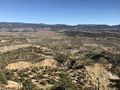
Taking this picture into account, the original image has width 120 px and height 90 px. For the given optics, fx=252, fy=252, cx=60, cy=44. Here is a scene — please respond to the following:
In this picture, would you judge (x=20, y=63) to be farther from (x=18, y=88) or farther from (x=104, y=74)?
(x=18, y=88)

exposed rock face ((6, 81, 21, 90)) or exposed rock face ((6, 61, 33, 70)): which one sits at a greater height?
exposed rock face ((6, 81, 21, 90))

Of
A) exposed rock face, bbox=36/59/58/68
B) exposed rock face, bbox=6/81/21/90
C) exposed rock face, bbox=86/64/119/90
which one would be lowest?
exposed rock face, bbox=36/59/58/68

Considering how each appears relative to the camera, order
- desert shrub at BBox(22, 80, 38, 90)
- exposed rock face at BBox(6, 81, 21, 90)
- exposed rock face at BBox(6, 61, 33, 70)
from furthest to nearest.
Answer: exposed rock face at BBox(6, 61, 33, 70)
desert shrub at BBox(22, 80, 38, 90)
exposed rock face at BBox(6, 81, 21, 90)

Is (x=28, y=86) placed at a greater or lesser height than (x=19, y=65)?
greater

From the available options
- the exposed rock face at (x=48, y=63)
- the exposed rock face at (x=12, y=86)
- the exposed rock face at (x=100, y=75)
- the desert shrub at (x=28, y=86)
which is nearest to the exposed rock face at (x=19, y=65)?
the exposed rock face at (x=48, y=63)

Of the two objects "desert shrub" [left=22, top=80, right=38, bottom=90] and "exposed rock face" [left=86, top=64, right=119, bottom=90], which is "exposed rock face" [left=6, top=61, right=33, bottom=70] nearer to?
"exposed rock face" [left=86, top=64, right=119, bottom=90]

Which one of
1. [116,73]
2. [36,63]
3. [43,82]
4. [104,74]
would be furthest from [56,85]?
[36,63]

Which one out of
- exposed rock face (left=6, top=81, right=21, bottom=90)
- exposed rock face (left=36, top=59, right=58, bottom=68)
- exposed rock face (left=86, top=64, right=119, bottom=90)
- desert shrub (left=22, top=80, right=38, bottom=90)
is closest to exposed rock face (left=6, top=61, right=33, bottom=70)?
exposed rock face (left=36, top=59, right=58, bottom=68)

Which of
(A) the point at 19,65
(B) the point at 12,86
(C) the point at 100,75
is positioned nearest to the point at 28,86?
(B) the point at 12,86

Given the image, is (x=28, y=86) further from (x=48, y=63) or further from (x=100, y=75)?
(x=48, y=63)

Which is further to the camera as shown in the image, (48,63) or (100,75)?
(48,63)

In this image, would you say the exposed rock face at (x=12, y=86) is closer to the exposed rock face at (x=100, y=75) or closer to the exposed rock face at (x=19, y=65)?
the exposed rock face at (x=100, y=75)
